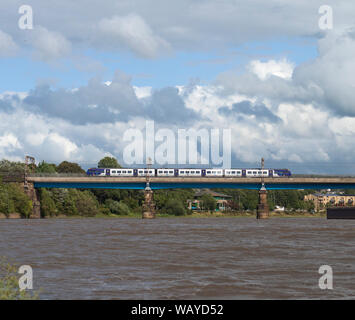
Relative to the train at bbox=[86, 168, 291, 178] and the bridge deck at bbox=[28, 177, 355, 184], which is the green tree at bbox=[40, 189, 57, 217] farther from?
the train at bbox=[86, 168, 291, 178]

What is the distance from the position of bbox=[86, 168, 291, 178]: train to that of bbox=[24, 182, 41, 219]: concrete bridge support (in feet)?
61.7

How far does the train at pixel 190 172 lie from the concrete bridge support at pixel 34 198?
61.7 feet

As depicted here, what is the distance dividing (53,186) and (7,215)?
1969 centimetres

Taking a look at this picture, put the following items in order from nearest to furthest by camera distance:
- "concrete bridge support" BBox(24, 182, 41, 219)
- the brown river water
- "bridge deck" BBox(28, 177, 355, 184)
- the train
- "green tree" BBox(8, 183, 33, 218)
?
the brown river water, "green tree" BBox(8, 183, 33, 218), "concrete bridge support" BBox(24, 182, 41, 219), "bridge deck" BBox(28, 177, 355, 184), the train

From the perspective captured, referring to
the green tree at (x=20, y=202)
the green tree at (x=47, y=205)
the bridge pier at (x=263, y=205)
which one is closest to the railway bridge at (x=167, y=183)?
the bridge pier at (x=263, y=205)

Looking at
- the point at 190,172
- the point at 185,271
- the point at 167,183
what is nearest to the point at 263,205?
the point at 190,172

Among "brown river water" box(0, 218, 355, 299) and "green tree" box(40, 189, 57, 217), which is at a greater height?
"brown river water" box(0, 218, 355, 299)

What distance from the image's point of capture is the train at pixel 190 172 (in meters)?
186

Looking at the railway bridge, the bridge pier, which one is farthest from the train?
the bridge pier

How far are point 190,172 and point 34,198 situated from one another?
1911 inches

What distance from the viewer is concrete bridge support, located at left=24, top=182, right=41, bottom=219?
170 meters

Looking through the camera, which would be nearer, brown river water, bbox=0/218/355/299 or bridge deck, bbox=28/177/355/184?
brown river water, bbox=0/218/355/299
